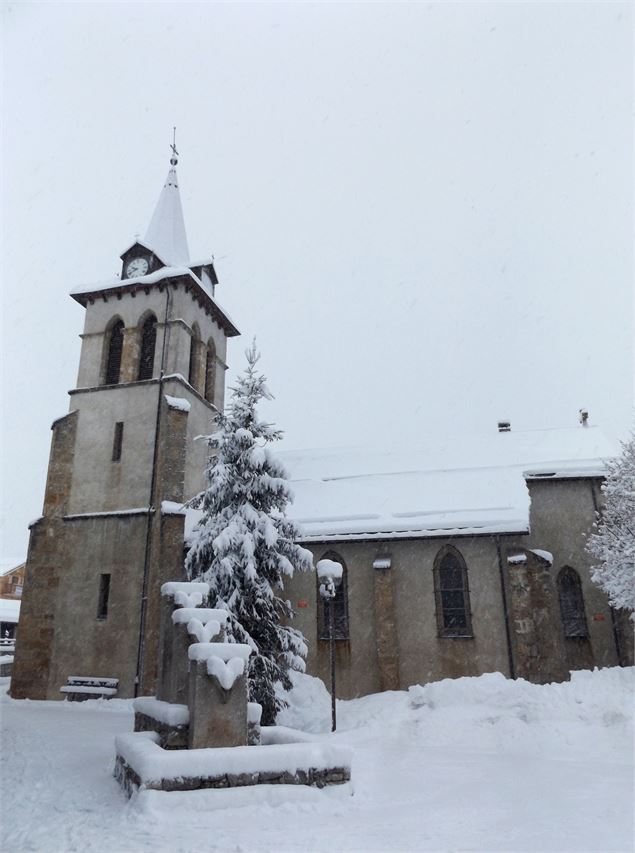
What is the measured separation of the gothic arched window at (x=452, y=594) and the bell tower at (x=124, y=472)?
9.09 meters

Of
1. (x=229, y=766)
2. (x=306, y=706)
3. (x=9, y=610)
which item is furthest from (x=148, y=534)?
(x=9, y=610)

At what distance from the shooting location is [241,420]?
17203mm

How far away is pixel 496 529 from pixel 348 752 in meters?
13.2

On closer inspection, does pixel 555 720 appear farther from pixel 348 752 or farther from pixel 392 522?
pixel 392 522

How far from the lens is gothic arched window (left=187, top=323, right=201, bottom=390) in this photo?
81.0ft

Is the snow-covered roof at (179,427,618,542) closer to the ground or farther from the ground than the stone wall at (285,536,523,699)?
farther from the ground

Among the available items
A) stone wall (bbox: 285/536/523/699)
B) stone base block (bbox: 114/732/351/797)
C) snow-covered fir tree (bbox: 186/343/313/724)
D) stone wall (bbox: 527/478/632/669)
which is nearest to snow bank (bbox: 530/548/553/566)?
stone wall (bbox: 285/536/523/699)

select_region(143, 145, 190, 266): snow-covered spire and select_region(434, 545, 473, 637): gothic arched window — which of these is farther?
select_region(143, 145, 190, 266): snow-covered spire

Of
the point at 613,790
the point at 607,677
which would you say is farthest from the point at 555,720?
the point at 613,790

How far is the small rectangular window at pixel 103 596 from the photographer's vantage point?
2016 centimetres

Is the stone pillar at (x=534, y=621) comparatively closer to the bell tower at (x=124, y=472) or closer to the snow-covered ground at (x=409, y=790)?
the snow-covered ground at (x=409, y=790)

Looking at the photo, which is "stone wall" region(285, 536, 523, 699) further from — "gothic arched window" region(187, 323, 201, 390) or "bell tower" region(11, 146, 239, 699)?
"gothic arched window" region(187, 323, 201, 390)

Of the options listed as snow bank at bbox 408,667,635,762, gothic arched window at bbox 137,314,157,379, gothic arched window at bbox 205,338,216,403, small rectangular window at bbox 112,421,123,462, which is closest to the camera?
snow bank at bbox 408,667,635,762

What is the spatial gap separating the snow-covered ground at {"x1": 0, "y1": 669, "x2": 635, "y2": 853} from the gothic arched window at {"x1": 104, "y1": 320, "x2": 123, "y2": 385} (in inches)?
511
